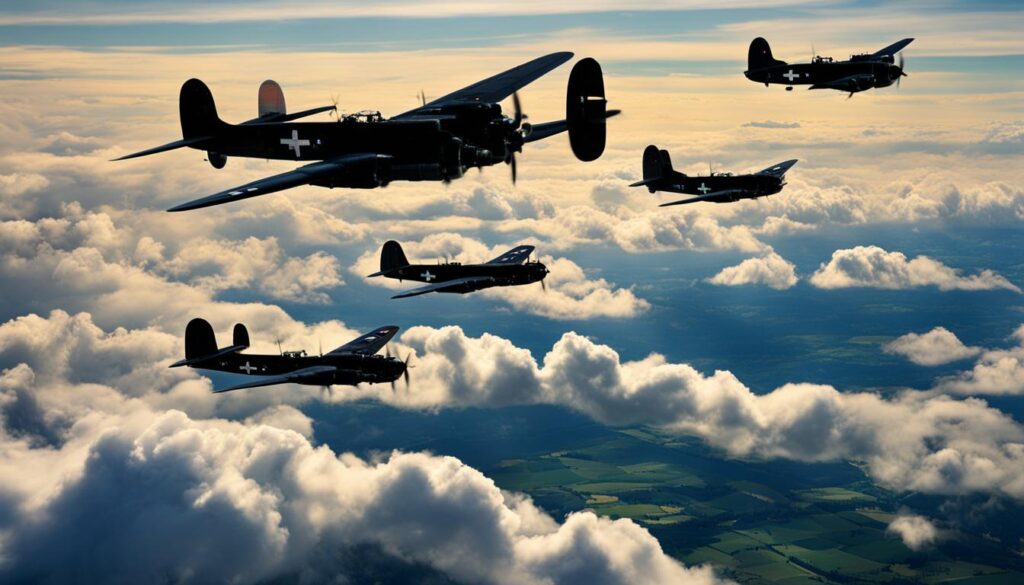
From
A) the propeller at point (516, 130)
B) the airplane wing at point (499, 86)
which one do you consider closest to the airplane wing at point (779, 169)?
the airplane wing at point (499, 86)

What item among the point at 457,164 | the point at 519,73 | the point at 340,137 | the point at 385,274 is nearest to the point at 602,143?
the point at 457,164

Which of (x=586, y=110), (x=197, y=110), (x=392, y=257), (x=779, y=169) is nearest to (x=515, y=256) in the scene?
(x=392, y=257)

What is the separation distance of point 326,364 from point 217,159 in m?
37.7

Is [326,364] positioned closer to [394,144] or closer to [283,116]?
[283,116]

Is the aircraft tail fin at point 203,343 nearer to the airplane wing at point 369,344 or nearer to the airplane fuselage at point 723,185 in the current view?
the airplane wing at point 369,344

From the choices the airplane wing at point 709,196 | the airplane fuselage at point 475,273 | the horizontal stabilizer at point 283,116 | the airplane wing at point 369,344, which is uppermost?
the horizontal stabilizer at point 283,116

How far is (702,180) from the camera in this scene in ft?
381

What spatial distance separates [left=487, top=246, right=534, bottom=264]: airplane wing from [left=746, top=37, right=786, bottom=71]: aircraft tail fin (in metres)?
34.0

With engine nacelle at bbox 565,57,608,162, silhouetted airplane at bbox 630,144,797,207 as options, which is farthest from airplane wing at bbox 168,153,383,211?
silhouetted airplane at bbox 630,144,797,207

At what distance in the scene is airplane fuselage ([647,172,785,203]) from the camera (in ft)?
357

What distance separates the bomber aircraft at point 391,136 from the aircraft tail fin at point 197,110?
0.08m

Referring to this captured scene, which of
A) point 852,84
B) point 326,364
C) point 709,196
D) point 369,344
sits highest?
point 852,84

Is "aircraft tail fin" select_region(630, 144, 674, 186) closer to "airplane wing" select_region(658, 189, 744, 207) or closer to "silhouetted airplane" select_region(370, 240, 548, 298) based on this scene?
"airplane wing" select_region(658, 189, 744, 207)

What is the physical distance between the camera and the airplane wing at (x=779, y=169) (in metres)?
113
